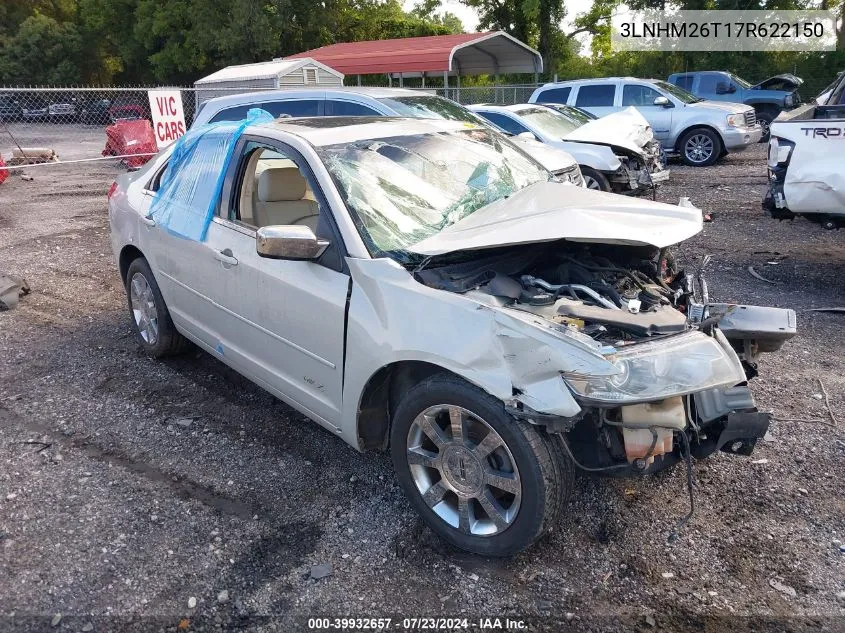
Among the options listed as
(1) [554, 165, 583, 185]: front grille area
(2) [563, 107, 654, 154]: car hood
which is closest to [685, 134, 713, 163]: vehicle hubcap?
(2) [563, 107, 654, 154]: car hood

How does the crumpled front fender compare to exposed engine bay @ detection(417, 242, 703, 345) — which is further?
exposed engine bay @ detection(417, 242, 703, 345)

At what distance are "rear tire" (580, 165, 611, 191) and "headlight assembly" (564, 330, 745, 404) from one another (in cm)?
769

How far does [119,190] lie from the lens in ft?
17.2

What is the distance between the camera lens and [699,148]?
48.1 feet

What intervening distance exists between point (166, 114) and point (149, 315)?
9.15 metres

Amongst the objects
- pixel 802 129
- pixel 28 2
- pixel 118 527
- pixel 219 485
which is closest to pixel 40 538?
pixel 118 527

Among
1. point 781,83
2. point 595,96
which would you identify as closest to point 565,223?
point 595,96

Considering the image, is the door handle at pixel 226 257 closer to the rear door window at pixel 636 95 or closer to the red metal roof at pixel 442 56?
the rear door window at pixel 636 95

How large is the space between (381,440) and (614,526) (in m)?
1.16

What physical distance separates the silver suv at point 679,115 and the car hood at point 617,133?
164 inches

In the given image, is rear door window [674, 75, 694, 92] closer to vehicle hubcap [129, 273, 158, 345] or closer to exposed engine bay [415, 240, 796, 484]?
exposed engine bay [415, 240, 796, 484]

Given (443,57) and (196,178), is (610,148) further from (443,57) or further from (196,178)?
(443,57)

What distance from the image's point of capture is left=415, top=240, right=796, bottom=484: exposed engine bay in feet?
8.96

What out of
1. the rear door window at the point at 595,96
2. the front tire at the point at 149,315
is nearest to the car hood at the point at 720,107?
the rear door window at the point at 595,96
